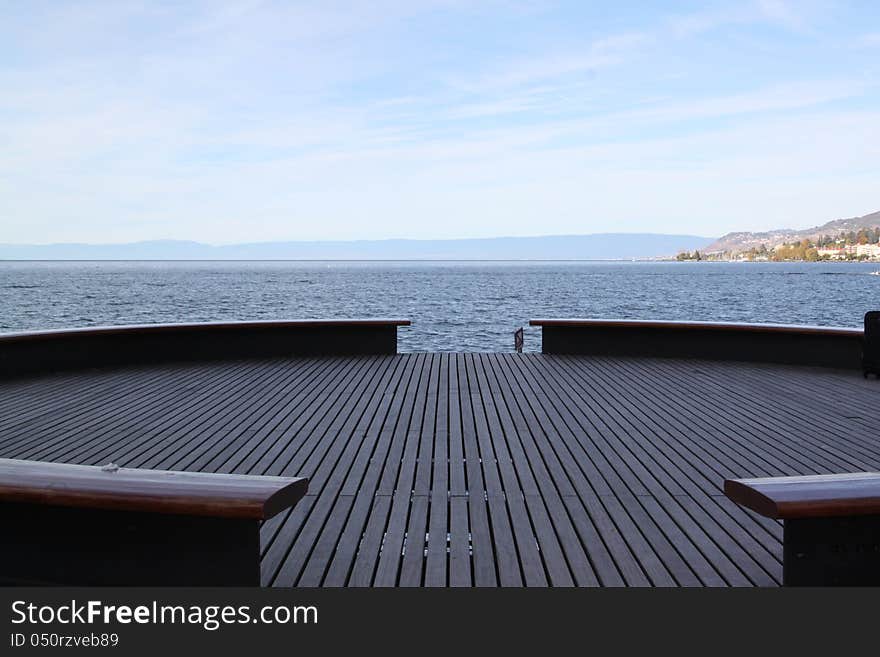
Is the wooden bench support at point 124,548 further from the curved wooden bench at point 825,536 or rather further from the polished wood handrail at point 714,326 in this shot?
the polished wood handrail at point 714,326

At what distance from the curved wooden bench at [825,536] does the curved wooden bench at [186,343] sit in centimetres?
648

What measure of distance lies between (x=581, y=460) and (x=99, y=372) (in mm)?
5586

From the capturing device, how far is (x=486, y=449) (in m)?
4.44

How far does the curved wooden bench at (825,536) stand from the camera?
87.4 inches

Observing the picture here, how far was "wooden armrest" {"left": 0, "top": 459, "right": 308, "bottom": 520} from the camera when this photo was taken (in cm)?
212

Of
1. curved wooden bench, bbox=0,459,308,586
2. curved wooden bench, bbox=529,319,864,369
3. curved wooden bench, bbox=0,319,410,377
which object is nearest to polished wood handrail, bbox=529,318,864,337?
curved wooden bench, bbox=529,319,864,369

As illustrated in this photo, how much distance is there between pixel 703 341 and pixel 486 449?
5141mm

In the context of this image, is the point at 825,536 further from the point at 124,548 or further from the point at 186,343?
the point at 186,343

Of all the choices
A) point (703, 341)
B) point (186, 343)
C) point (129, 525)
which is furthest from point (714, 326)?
point (129, 525)

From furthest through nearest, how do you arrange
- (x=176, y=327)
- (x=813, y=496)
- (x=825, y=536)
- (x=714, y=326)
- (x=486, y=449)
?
(x=714, y=326) < (x=176, y=327) < (x=486, y=449) < (x=825, y=536) < (x=813, y=496)

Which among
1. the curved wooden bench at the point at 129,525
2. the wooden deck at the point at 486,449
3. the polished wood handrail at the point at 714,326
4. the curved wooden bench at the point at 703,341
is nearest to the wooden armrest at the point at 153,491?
the curved wooden bench at the point at 129,525

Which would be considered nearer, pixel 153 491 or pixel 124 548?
pixel 153 491


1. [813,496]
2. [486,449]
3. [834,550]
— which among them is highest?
[813,496]
